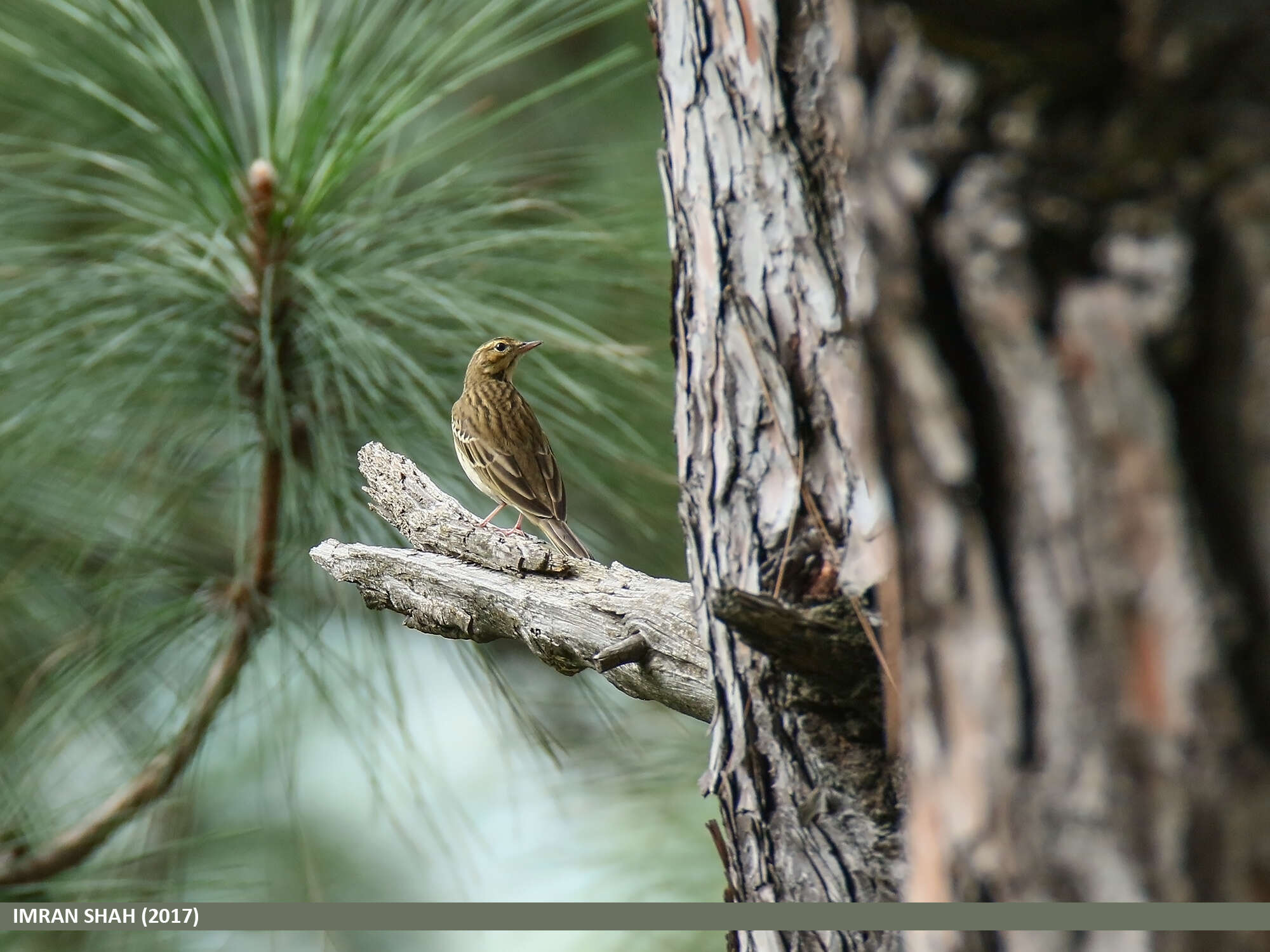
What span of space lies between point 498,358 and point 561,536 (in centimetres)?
21

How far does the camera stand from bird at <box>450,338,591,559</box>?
121 cm

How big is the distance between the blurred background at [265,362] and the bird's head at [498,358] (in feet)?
0.07

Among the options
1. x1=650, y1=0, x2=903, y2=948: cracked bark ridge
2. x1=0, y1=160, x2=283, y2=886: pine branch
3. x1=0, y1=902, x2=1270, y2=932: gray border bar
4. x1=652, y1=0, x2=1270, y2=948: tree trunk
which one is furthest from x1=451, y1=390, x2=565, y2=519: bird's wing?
x1=652, y1=0, x2=1270, y2=948: tree trunk

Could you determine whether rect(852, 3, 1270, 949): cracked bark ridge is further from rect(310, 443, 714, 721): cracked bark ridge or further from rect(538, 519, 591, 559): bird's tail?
rect(538, 519, 591, 559): bird's tail

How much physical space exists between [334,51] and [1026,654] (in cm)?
99

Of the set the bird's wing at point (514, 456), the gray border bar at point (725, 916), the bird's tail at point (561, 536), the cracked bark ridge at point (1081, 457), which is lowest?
the gray border bar at point (725, 916)

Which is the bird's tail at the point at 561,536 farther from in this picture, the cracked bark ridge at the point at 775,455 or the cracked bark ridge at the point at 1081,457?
the cracked bark ridge at the point at 1081,457

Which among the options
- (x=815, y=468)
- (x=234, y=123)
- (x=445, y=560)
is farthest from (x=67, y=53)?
(x=815, y=468)

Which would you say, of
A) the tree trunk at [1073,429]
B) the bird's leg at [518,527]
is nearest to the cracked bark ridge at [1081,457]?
the tree trunk at [1073,429]

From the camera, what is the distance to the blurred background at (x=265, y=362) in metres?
1.07

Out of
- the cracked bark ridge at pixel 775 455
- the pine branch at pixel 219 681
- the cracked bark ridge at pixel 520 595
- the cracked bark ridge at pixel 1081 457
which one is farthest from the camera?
the pine branch at pixel 219 681

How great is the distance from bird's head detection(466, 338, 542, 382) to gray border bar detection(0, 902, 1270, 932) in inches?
22.8

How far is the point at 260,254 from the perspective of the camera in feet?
3.51

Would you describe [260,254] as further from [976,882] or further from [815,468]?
[976,882]
